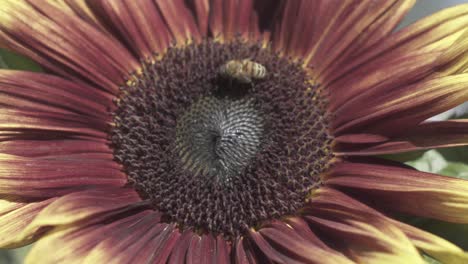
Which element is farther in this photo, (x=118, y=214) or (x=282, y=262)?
(x=118, y=214)

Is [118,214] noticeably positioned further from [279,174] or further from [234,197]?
[279,174]

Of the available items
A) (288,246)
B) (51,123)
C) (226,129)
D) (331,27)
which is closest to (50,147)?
(51,123)

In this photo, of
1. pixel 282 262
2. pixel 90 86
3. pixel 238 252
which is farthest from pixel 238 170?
pixel 90 86

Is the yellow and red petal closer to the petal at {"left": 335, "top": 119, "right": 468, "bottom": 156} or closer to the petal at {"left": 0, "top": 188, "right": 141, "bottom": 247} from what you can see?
the petal at {"left": 0, "top": 188, "right": 141, "bottom": 247}

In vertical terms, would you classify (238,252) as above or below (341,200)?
below

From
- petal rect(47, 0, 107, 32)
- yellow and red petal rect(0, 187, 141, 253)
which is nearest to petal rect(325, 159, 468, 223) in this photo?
yellow and red petal rect(0, 187, 141, 253)

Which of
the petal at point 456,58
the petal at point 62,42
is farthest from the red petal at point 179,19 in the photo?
the petal at point 456,58

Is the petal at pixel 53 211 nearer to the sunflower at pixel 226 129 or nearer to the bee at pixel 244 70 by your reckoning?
the sunflower at pixel 226 129
